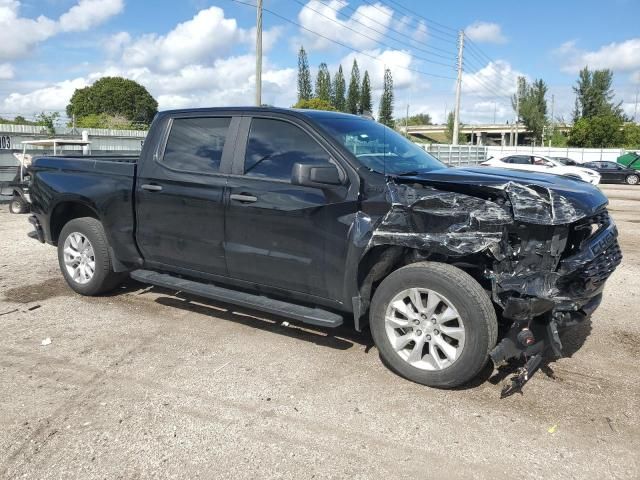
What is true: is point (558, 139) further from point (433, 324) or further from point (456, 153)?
point (433, 324)

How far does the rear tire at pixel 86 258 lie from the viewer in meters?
5.62

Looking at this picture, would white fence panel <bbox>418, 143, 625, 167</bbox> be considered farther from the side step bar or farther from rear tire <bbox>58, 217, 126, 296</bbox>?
the side step bar

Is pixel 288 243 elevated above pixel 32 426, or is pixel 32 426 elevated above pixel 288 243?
pixel 288 243

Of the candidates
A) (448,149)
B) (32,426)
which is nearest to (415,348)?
(32,426)

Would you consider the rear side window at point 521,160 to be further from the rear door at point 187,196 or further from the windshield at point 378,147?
the rear door at point 187,196

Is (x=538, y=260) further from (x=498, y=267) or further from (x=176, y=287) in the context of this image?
(x=176, y=287)

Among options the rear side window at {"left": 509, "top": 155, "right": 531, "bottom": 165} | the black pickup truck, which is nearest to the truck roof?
the black pickup truck

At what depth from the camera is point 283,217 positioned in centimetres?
432

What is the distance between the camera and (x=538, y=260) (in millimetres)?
3613

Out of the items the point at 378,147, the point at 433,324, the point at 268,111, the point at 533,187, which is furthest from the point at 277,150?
the point at 533,187

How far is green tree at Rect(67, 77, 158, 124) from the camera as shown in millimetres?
95438

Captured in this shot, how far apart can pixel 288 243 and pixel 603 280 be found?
2210 mm

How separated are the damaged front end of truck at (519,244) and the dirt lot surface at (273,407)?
481 mm

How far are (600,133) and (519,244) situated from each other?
65479mm
